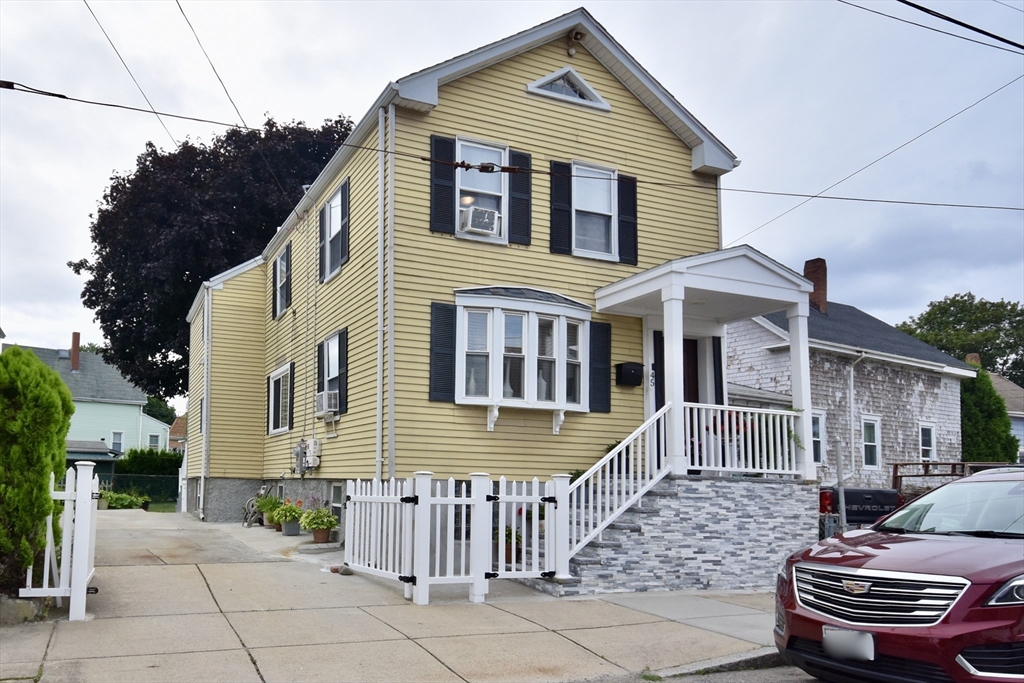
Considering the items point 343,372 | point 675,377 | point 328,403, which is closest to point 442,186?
point 343,372

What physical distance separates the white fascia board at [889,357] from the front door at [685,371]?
7.01 m

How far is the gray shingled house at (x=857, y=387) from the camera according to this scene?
71.7ft

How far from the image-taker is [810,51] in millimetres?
14023

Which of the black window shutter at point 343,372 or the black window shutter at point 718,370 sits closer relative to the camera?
the black window shutter at point 343,372

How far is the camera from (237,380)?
66.8 feet

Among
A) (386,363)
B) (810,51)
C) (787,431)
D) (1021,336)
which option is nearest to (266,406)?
(386,363)

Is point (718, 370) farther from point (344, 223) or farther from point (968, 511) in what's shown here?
point (968, 511)

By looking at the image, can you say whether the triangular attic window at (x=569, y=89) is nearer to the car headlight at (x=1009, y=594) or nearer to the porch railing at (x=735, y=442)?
the porch railing at (x=735, y=442)

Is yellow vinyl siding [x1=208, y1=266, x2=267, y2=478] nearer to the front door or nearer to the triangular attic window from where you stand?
the triangular attic window

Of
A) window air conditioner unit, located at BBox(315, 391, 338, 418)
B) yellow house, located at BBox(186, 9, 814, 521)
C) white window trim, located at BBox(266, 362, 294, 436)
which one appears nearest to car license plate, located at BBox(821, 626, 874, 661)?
yellow house, located at BBox(186, 9, 814, 521)

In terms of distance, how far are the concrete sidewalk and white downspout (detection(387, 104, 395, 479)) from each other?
190 cm

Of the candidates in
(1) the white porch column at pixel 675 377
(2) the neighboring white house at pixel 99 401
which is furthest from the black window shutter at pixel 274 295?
(2) the neighboring white house at pixel 99 401

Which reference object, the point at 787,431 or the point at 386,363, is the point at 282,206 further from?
the point at 787,431

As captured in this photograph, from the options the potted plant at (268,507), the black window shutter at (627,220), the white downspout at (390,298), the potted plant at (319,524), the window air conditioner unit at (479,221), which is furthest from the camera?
the potted plant at (268,507)
